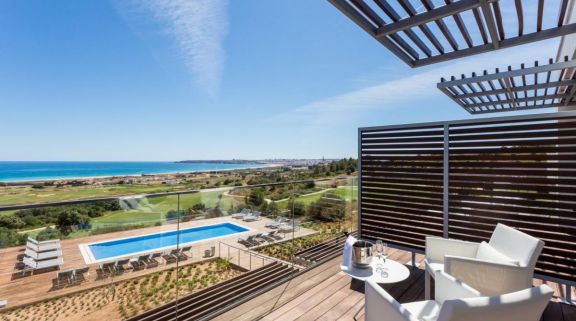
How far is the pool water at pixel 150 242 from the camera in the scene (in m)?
3.18

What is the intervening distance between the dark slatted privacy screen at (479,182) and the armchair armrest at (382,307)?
2408mm

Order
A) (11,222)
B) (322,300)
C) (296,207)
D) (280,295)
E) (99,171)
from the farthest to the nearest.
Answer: (99,171)
(296,207)
(280,295)
(322,300)
(11,222)

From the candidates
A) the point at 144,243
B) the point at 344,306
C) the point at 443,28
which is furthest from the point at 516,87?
the point at 144,243

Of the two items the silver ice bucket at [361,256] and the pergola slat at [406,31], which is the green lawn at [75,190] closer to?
the silver ice bucket at [361,256]

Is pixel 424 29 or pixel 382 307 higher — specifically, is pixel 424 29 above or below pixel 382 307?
above

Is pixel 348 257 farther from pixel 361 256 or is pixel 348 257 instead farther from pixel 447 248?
pixel 447 248

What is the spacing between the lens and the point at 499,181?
3.20 meters

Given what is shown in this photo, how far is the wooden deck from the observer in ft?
8.27

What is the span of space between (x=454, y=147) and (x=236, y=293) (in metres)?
3.19

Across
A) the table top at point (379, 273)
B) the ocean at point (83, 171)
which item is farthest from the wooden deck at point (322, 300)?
the ocean at point (83, 171)

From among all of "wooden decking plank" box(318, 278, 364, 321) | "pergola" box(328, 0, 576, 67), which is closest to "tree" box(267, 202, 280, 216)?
"wooden decking plank" box(318, 278, 364, 321)

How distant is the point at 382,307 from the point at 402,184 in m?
2.64

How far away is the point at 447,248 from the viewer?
285 centimetres

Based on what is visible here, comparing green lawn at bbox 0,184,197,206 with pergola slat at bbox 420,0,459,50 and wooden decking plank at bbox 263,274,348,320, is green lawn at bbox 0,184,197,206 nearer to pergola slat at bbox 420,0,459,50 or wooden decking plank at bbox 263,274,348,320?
wooden decking plank at bbox 263,274,348,320
